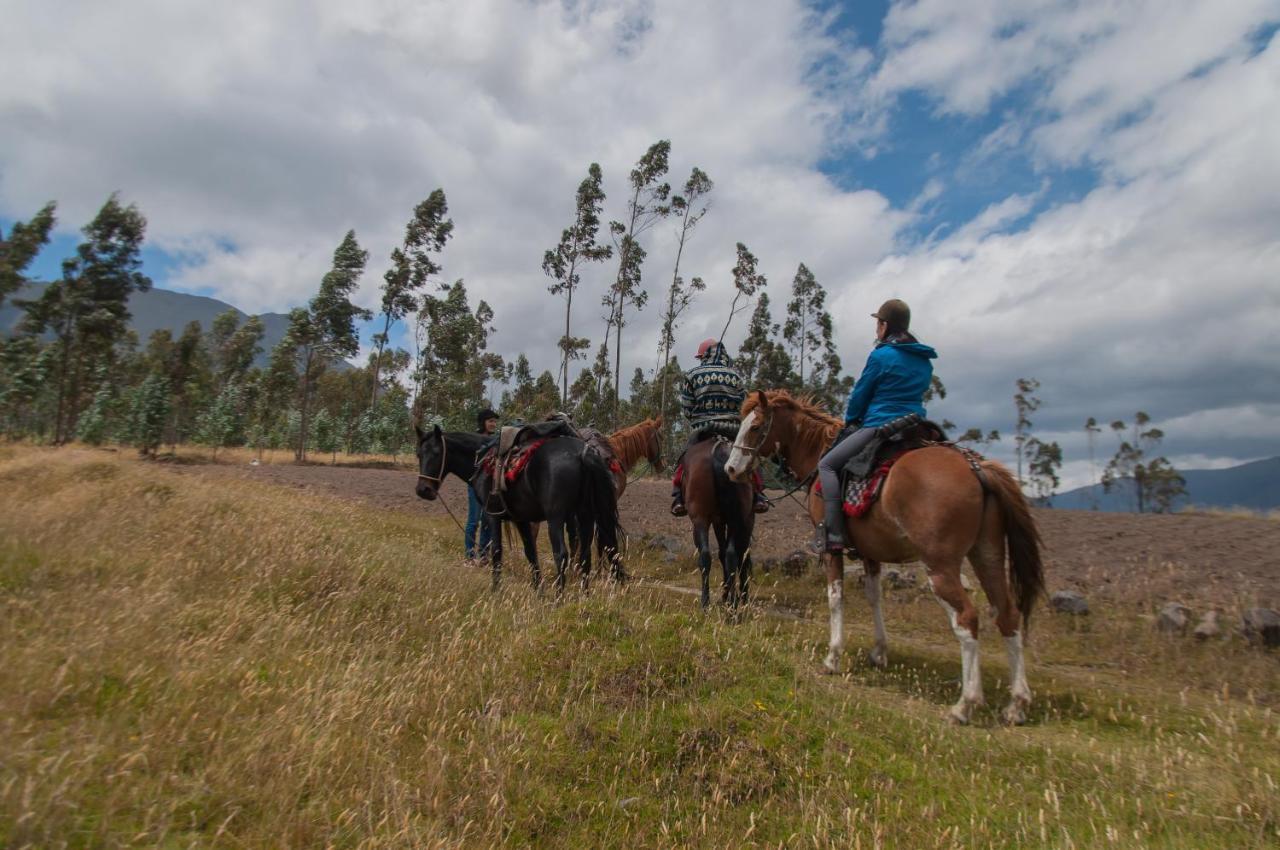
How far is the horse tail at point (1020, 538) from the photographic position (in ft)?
15.8

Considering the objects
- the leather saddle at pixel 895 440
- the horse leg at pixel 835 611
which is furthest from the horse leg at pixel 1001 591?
the horse leg at pixel 835 611

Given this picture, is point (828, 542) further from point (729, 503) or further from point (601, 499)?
point (601, 499)

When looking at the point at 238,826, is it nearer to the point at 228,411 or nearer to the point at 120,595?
the point at 120,595

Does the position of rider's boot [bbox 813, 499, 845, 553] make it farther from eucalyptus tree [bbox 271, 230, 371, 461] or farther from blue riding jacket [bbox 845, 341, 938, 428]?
eucalyptus tree [bbox 271, 230, 371, 461]

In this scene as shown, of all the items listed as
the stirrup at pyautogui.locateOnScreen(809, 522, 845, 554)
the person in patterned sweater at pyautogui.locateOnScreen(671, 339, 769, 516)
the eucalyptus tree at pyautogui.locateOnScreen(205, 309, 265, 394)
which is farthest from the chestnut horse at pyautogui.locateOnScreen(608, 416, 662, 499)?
the eucalyptus tree at pyautogui.locateOnScreen(205, 309, 265, 394)

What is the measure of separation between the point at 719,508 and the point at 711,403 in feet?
4.74

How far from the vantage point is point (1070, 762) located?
11.8ft

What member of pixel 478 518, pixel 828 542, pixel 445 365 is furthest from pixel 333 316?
pixel 828 542

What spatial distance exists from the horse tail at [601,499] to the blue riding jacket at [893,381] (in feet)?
9.73

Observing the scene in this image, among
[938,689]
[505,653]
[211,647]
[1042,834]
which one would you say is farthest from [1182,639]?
[211,647]

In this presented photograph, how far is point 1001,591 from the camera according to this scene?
15.8ft

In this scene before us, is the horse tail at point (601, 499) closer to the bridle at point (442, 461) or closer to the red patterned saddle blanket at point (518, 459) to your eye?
the red patterned saddle blanket at point (518, 459)

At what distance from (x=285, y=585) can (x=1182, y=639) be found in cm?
888

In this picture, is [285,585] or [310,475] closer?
[285,585]
